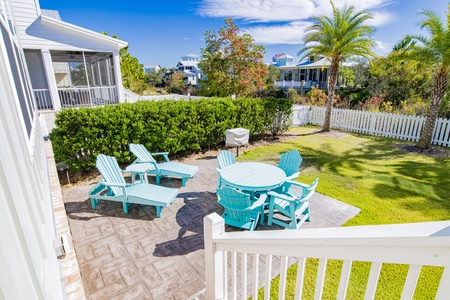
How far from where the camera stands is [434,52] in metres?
8.59

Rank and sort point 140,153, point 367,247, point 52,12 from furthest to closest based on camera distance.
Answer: point 52,12 < point 140,153 < point 367,247

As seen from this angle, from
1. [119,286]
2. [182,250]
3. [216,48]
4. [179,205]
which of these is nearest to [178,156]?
[179,205]

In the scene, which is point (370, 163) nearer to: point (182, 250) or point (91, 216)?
point (182, 250)

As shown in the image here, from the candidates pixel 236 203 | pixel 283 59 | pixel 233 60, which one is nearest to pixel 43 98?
pixel 236 203

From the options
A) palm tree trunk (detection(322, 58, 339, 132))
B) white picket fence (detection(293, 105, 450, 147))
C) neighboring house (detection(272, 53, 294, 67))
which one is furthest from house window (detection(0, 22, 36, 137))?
neighboring house (detection(272, 53, 294, 67))

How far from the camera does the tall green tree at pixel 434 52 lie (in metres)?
8.30

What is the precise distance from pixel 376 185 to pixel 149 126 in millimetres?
6939

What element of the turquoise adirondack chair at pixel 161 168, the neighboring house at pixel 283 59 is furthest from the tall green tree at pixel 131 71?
the neighboring house at pixel 283 59

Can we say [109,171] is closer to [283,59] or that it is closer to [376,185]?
[376,185]

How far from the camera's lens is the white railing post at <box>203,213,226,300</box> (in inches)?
80.6

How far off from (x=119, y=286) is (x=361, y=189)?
5.96 m

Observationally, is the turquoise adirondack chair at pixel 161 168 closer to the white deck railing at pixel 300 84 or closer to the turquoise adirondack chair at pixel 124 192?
the turquoise adirondack chair at pixel 124 192

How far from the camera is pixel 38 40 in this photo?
10.2m

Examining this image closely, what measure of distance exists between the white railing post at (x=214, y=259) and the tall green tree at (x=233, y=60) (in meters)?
16.4
